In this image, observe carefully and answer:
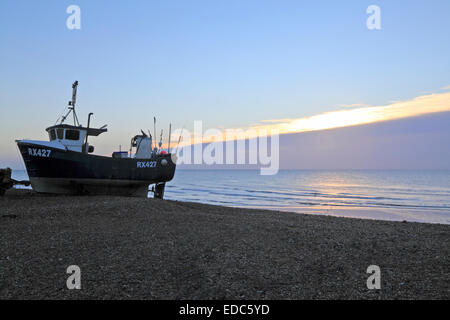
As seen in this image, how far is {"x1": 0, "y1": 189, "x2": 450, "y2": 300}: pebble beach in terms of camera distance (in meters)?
5.97

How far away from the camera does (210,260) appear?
766 cm

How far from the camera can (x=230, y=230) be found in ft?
37.2

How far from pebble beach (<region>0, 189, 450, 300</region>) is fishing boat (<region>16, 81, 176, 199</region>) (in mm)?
8147

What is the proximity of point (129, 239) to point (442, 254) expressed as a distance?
903 cm

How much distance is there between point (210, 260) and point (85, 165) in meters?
16.0

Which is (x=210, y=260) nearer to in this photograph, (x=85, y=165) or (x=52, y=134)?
(x=85, y=165)

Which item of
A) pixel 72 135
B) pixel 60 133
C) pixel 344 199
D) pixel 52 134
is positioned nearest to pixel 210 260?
pixel 72 135

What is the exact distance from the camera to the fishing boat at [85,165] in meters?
20.0

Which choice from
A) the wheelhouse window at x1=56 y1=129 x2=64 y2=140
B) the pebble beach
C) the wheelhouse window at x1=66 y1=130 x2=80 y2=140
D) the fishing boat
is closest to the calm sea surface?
the fishing boat

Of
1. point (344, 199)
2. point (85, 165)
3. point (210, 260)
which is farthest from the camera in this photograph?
point (344, 199)

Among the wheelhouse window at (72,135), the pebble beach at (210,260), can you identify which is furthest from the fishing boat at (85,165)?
the pebble beach at (210,260)
